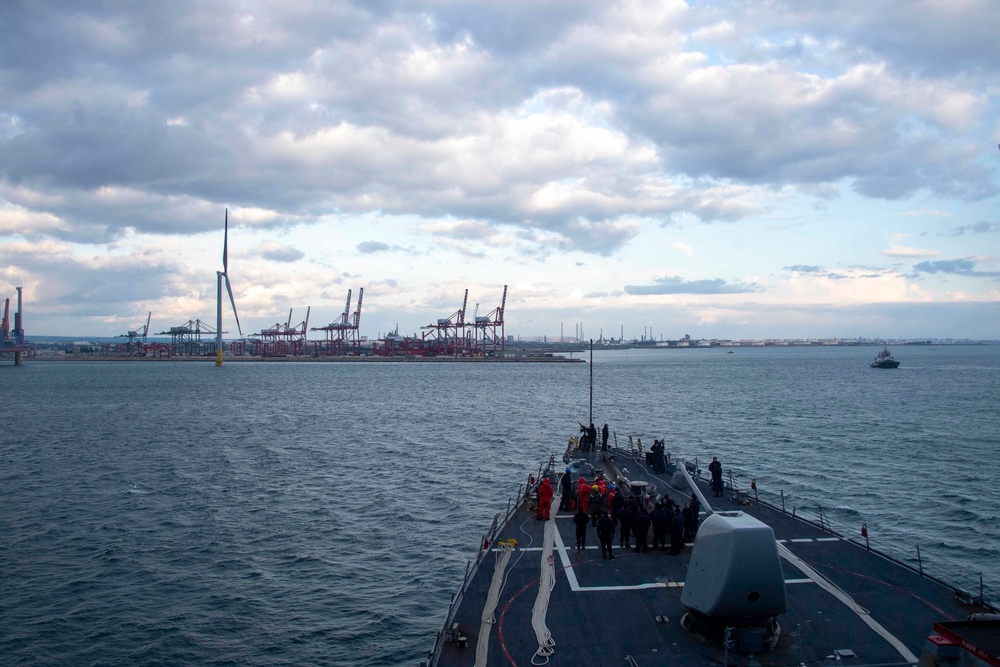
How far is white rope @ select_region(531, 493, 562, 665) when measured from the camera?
11.6 m

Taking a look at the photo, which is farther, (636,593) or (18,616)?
(18,616)

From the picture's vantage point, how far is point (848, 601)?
13.4 m

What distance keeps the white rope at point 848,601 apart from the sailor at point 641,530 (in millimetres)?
3229

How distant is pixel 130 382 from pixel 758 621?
130 meters

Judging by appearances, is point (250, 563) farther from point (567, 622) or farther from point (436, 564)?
point (567, 622)

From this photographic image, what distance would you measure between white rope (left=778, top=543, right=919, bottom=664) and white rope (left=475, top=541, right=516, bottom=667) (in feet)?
21.6

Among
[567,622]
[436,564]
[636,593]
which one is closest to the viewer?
[567,622]

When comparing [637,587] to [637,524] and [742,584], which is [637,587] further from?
[742,584]

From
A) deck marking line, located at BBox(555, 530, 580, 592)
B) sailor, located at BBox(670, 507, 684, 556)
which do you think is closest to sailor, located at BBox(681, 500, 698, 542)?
sailor, located at BBox(670, 507, 684, 556)

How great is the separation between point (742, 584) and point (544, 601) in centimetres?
427

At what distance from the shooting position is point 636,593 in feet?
45.6

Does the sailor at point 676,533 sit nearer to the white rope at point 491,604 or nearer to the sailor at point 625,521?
the sailor at point 625,521

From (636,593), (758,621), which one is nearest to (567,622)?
(636,593)

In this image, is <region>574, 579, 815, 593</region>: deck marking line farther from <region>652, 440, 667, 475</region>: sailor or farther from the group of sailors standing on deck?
<region>652, 440, 667, 475</region>: sailor
